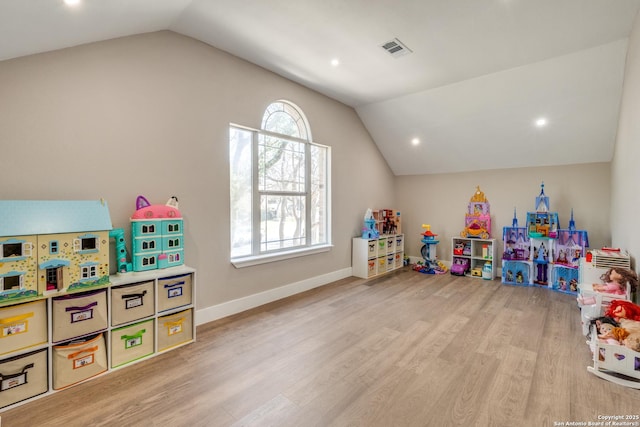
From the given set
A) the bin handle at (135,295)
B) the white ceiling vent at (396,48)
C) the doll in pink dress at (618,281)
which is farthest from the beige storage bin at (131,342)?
the doll in pink dress at (618,281)

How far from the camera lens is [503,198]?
4988 millimetres

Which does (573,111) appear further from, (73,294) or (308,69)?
(73,294)

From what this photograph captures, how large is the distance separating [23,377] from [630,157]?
504 centimetres

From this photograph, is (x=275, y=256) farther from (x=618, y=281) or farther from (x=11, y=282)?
(x=618, y=281)

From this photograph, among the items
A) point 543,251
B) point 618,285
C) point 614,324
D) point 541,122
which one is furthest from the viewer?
point 543,251

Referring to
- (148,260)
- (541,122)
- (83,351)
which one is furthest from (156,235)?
(541,122)

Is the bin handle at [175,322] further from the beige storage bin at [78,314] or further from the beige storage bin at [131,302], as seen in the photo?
the beige storage bin at [78,314]

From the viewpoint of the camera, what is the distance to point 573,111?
3771 mm

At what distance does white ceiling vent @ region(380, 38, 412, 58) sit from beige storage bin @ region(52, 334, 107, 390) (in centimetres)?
353

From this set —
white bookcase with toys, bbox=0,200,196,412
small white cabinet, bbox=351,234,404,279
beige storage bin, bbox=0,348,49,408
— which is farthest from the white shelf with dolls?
beige storage bin, bbox=0,348,49,408

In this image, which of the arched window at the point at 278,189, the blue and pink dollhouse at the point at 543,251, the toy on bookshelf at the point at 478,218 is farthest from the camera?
the toy on bookshelf at the point at 478,218

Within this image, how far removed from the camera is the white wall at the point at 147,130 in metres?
2.08

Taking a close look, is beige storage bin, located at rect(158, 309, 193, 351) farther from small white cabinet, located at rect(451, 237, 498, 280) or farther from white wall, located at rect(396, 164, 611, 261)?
white wall, located at rect(396, 164, 611, 261)

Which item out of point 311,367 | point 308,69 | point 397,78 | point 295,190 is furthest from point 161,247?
point 397,78
